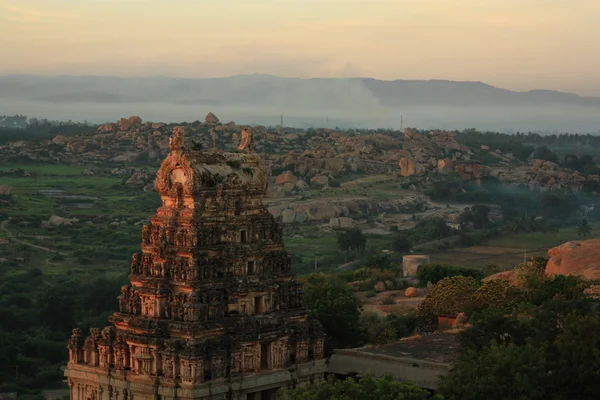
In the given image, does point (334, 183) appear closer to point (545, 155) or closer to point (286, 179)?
point (286, 179)

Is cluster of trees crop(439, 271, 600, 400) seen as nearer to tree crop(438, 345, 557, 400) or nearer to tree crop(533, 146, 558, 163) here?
tree crop(438, 345, 557, 400)

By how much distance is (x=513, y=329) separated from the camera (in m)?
34.9

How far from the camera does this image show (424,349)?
38.7 m

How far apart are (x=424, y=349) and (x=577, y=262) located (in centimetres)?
1725

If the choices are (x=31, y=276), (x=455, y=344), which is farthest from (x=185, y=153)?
(x=31, y=276)

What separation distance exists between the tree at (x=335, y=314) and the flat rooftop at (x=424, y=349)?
1.83 meters

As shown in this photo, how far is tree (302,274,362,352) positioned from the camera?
4078 cm

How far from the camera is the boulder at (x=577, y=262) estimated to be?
53.1 m

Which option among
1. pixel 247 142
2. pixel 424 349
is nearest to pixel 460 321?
pixel 424 349

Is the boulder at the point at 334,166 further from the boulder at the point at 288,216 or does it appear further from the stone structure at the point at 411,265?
the stone structure at the point at 411,265

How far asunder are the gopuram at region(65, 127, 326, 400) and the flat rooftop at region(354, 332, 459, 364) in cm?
576

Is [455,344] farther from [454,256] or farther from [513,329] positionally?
[454,256]

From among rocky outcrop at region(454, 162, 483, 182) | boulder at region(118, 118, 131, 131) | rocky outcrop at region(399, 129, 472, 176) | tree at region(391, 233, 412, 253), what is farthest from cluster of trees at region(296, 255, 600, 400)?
boulder at region(118, 118, 131, 131)

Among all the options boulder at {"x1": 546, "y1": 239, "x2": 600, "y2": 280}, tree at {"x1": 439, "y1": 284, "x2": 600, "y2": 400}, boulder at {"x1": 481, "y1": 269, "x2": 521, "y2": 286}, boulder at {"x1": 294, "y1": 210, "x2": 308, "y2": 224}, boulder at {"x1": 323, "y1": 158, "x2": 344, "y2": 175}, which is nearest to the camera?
tree at {"x1": 439, "y1": 284, "x2": 600, "y2": 400}
